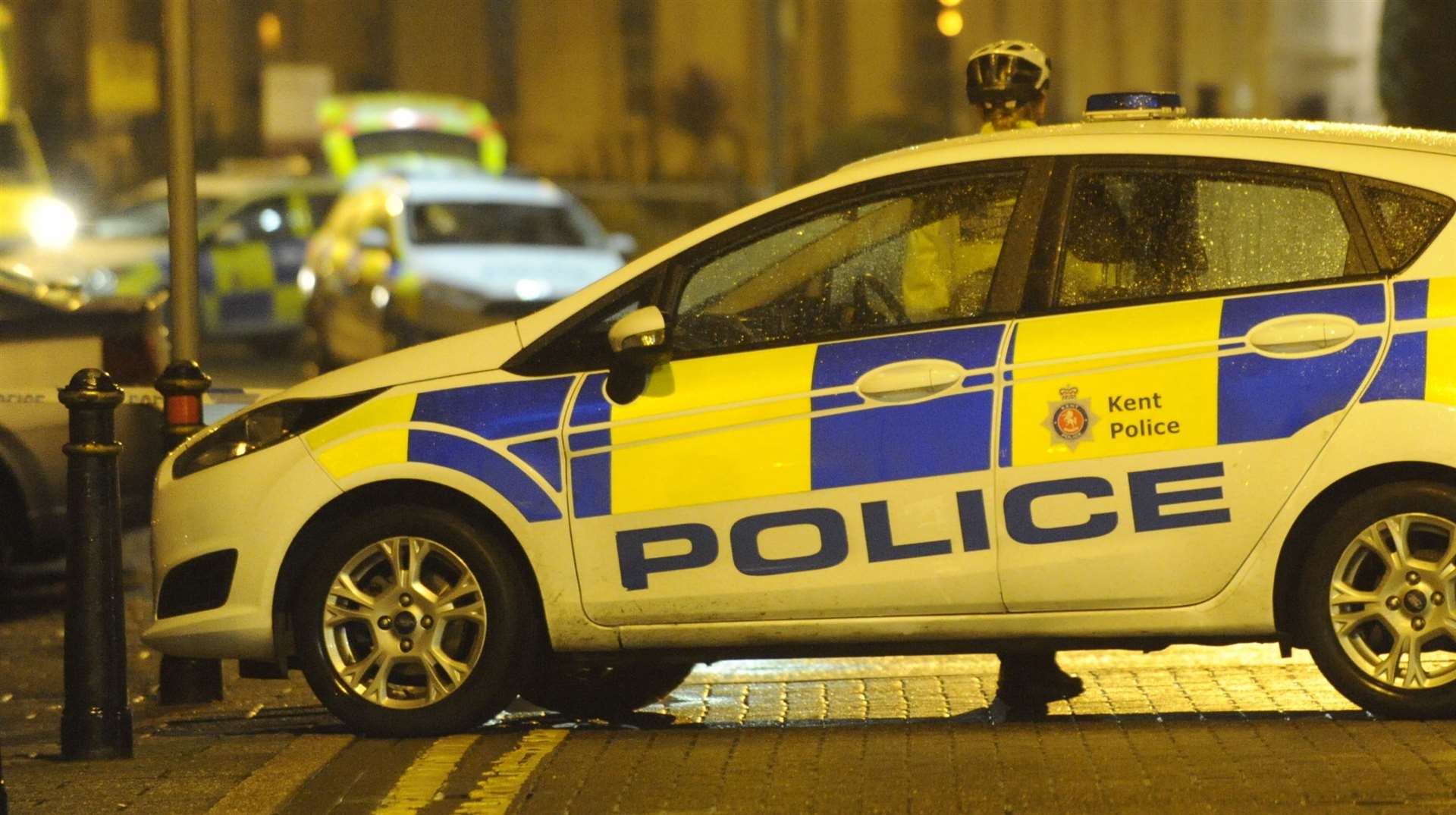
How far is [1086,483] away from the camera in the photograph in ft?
20.7

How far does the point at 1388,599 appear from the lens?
6.29 metres

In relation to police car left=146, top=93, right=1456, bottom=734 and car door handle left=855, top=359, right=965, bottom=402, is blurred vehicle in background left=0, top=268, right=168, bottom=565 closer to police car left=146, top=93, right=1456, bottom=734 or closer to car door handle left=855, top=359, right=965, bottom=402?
police car left=146, top=93, right=1456, bottom=734

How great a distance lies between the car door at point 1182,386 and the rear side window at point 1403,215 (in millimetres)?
60

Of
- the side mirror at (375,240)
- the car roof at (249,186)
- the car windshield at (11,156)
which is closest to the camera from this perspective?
the side mirror at (375,240)

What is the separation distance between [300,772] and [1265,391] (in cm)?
251

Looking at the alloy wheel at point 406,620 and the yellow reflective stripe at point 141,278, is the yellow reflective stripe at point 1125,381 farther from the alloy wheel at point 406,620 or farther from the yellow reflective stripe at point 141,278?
the yellow reflective stripe at point 141,278

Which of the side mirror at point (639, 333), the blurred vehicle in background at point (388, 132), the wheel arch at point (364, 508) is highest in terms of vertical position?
the blurred vehicle in background at point (388, 132)

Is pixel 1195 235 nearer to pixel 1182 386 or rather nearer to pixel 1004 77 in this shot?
pixel 1182 386

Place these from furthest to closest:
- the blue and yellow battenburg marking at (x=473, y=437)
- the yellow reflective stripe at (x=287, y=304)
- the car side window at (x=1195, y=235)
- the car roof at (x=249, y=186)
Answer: the car roof at (x=249, y=186) → the yellow reflective stripe at (x=287, y=304) → the blue and yellow battenburg marking at (x=473, y=437) → the car side window at (x=1195, y=235)

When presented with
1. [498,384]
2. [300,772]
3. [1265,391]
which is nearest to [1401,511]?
[1265,391]

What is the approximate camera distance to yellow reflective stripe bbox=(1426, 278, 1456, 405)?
6156mm

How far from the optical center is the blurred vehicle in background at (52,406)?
973 centimetres

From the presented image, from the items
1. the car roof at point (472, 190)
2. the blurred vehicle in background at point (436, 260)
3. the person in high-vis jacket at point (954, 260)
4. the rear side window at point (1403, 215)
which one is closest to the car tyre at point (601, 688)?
the person in high-vis jacket at point (954, 260)

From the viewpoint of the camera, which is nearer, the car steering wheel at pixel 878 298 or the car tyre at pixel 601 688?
the car steering wheel at pixel 878 298
